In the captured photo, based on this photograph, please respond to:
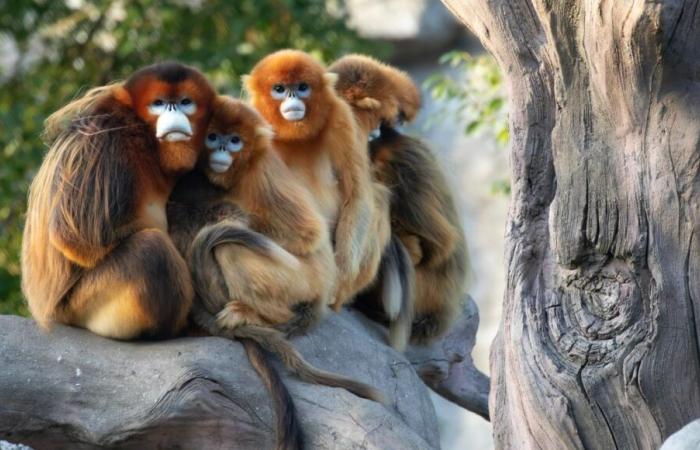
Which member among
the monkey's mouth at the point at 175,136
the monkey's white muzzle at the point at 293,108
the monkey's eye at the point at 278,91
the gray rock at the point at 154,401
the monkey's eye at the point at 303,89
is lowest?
the gray rock at the point at 154,401

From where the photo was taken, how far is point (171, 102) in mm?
4594

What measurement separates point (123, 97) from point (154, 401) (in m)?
1.17

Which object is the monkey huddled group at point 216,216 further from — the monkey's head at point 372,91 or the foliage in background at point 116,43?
the foliage in background at point 116,43

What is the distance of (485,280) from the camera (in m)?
11.8

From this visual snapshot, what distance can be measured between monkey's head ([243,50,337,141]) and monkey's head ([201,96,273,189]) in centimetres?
26

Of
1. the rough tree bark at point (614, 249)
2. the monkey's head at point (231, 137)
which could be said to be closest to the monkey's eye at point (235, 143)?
the monkey's head at point (231, 137)

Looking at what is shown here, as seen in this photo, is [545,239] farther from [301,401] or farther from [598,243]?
[301,401]

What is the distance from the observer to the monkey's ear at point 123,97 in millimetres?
4629

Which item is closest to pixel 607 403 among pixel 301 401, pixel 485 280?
pixel 301 401

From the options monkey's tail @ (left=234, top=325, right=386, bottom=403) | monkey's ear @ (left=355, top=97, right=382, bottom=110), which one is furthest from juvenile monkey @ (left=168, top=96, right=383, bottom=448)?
monkey's ear @ (left=355, top=97, right=382, bottom=110)

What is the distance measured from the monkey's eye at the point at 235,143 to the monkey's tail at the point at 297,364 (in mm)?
705

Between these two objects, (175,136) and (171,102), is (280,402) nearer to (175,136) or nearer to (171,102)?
(175,136)

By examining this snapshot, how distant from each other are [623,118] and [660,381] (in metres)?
0.77

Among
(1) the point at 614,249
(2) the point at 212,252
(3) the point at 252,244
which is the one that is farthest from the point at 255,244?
(1) the point at 614,249
